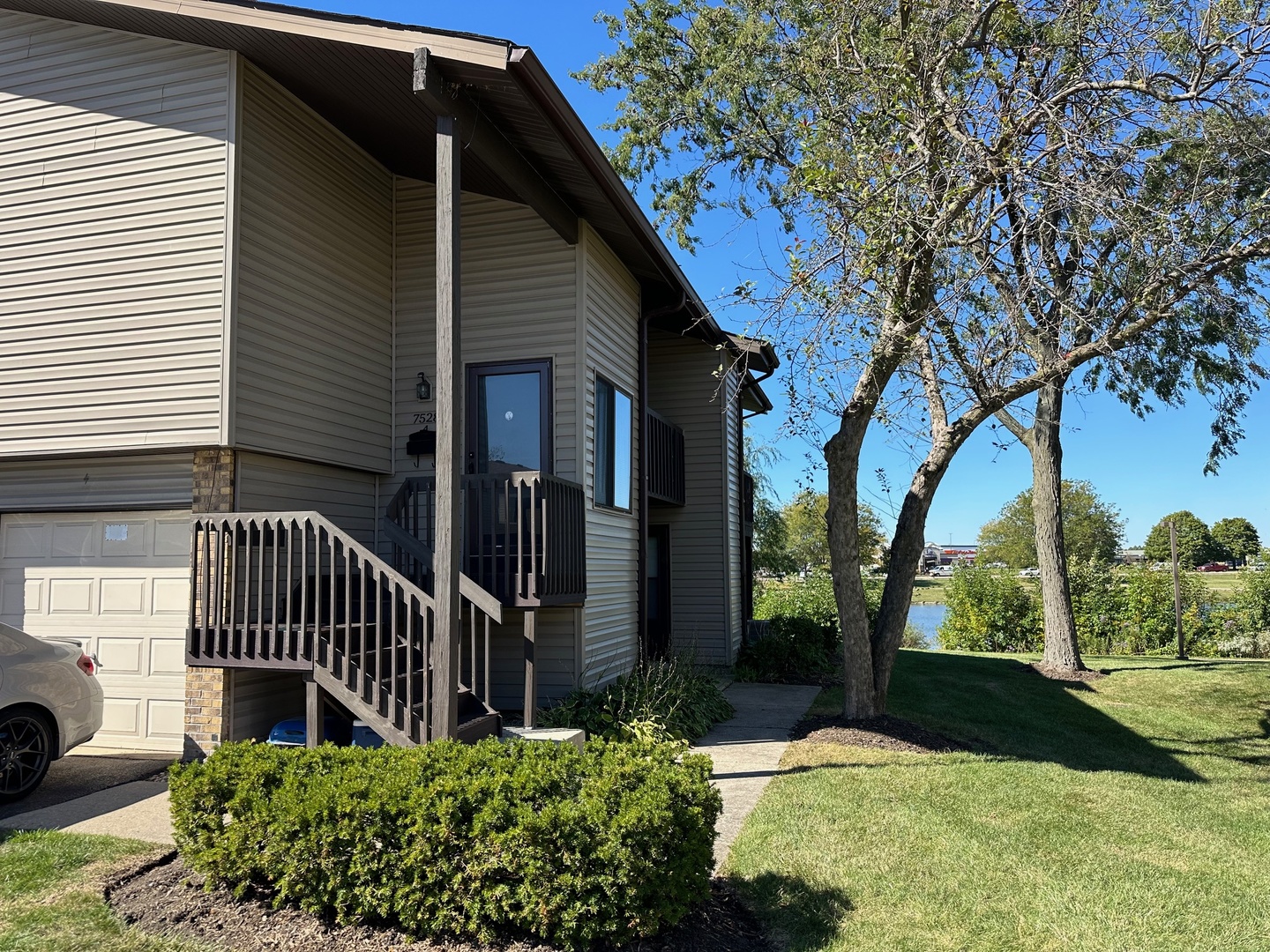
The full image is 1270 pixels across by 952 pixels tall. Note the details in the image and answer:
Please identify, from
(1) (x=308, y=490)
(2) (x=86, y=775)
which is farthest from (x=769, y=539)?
(2) (x=86, y=775)

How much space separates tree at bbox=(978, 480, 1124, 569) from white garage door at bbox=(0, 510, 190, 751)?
35971 mm

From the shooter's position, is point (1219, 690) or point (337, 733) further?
point (1219, 690)

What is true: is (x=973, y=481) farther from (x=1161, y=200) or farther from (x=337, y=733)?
(x=337, y=733)

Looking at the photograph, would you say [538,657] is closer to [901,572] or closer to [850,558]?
[850,558]

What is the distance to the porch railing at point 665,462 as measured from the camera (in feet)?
38.4

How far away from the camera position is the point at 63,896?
13.7ft

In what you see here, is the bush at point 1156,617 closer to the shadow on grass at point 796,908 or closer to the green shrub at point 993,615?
the green shrub at point 993,615

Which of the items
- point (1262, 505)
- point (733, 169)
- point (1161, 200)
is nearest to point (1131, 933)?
point (1161, 200)

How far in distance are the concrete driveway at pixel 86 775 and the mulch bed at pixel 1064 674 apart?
12.6m

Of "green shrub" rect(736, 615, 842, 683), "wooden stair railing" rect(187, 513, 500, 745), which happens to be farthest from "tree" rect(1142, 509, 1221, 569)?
"wooden stair railing" rect(187, 513, 500, 745)

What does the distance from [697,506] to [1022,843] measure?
8.83 m

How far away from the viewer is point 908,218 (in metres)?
7.04

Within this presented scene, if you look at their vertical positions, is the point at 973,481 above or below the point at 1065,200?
below

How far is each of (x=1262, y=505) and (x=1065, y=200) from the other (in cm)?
1326
